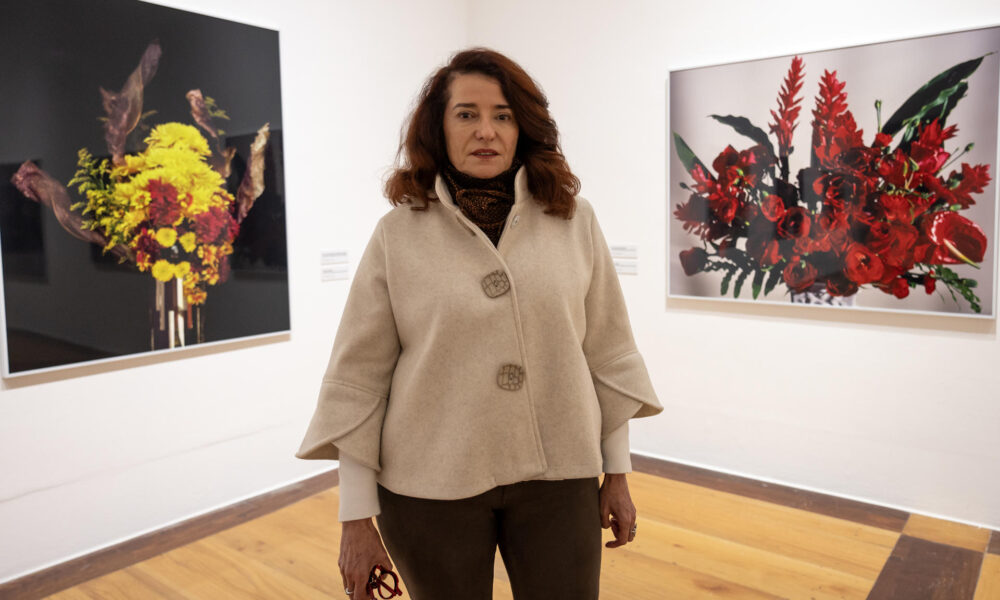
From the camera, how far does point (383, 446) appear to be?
134 cm

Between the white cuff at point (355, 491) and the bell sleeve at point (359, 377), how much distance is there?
2 cm

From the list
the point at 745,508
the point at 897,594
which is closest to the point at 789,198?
the point at 745,508

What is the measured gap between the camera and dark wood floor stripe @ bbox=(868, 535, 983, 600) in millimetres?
2465

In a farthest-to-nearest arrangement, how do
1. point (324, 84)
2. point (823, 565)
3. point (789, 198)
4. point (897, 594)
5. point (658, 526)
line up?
1. point (324, 84)
2. point (789, 198)
3. point (658, 526)
4. point (823, 565)
5. point (897, 594)

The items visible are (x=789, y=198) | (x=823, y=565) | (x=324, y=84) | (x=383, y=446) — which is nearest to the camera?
(x=383, y=446)

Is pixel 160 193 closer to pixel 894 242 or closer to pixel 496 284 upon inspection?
pixel 496 284

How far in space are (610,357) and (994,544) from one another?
7.55 feet

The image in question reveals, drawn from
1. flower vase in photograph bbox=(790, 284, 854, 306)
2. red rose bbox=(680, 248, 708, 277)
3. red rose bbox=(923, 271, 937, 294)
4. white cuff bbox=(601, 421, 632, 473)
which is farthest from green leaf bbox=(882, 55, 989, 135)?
white cuff bbox=(601, 421, 632, 473)

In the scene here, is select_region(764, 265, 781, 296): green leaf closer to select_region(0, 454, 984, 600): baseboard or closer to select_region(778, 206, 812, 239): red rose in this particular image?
select_region(778, 206, 812, 239): red rose

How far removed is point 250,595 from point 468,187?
6.03 ft

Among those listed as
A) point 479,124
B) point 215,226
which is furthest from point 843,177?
point 215,226

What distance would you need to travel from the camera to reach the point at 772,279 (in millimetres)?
3369

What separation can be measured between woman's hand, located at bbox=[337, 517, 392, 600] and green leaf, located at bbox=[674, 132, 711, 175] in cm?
269

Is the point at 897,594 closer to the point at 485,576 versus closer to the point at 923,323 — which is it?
the point at 923,323
